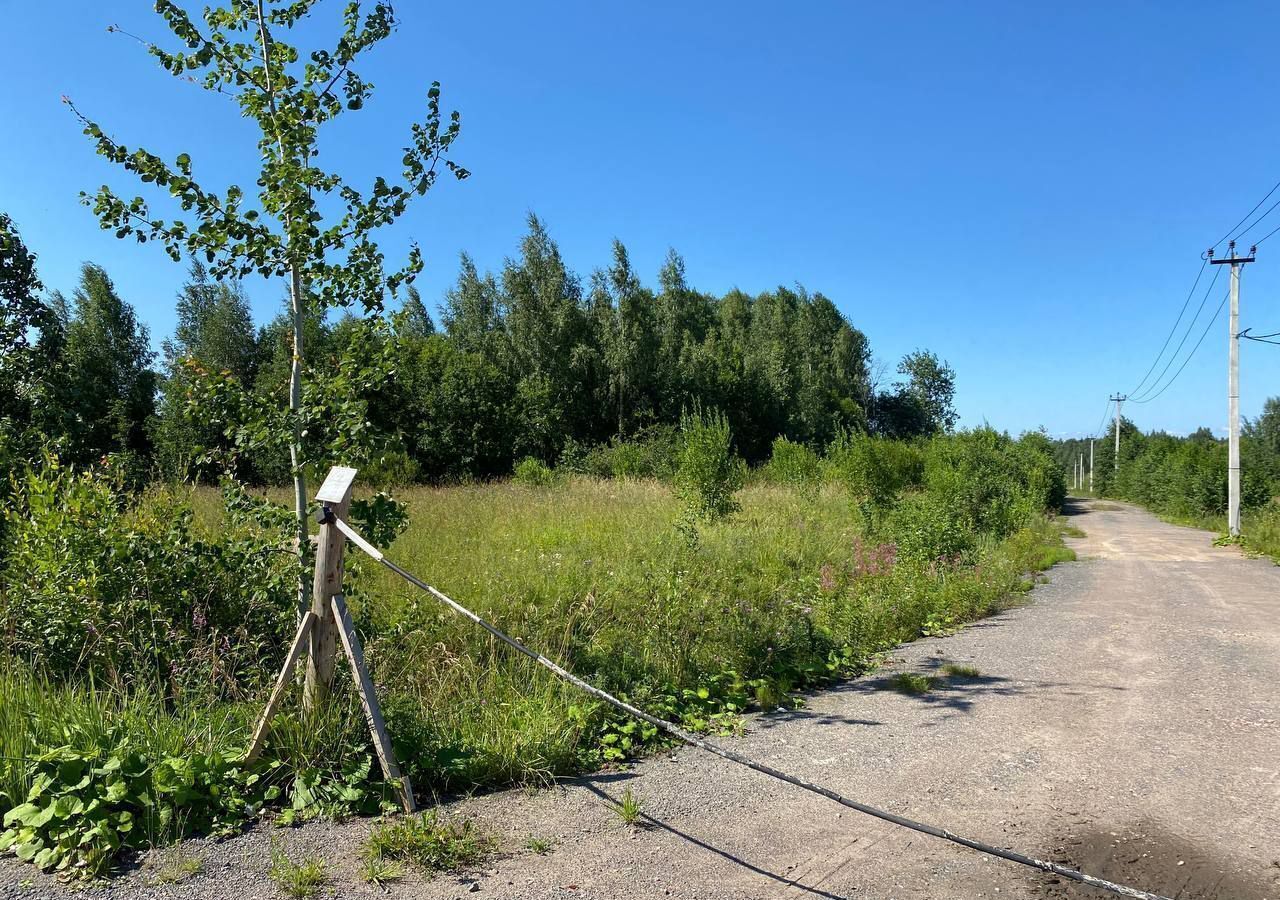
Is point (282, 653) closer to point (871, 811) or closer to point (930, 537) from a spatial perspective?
point (871, 811)

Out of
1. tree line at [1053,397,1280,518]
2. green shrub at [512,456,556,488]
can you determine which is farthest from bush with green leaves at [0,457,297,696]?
tree line at [1053,397,1280,518]

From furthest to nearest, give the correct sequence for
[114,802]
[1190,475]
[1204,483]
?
[1190,475] → [1204,483] → [114,802]

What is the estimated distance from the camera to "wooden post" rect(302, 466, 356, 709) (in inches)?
151

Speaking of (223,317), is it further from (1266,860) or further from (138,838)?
(1266,860)

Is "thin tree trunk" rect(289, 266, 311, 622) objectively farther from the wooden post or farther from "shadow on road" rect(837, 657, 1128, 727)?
"shadow on road" rect(837, 657, 1128, 727)

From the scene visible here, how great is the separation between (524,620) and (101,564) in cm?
305

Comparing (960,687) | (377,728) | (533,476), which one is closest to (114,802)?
(377,728)

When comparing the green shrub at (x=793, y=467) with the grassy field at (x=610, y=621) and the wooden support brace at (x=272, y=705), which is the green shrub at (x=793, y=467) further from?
the wooden support brace at (x=272, y=705)

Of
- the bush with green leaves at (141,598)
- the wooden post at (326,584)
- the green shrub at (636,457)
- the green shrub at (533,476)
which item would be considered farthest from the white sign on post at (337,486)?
the green shrub at (636,457)

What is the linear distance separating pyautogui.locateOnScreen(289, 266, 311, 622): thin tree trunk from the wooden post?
49cm

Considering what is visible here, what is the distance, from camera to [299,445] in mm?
4480

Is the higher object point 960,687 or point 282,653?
point 282,653

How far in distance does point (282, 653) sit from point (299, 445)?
1.45m

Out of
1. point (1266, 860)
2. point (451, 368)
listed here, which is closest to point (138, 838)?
point (1266, 860)
